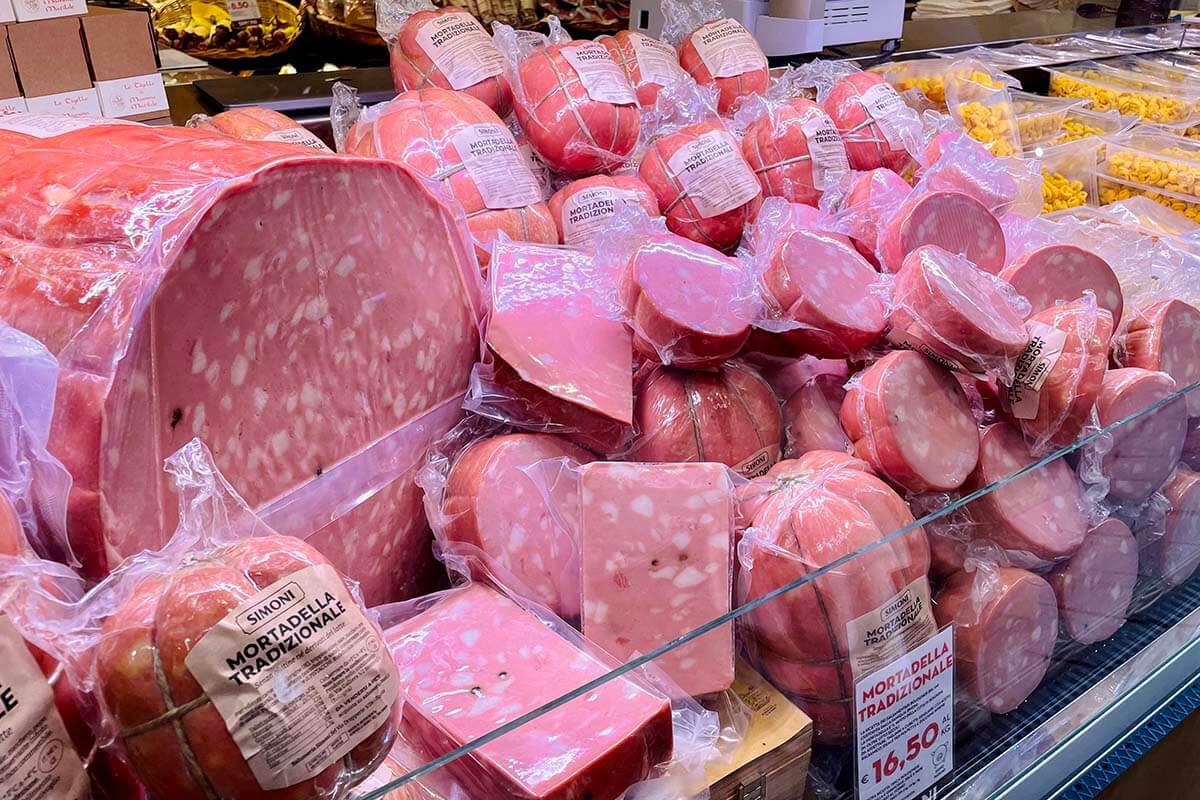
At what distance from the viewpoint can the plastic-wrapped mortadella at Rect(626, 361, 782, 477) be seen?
1.34 metres

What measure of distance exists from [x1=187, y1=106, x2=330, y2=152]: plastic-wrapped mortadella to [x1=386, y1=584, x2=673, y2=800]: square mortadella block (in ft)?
3.41

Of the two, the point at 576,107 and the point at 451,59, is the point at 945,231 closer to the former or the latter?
the point at 576,107

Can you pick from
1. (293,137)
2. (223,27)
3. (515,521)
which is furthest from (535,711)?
(223,27)

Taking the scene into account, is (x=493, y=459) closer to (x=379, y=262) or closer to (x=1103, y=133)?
(x=379, y=262)

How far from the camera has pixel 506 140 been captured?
5.68 feet

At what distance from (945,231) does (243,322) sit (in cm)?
119

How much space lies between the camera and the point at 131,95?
7.34 feet

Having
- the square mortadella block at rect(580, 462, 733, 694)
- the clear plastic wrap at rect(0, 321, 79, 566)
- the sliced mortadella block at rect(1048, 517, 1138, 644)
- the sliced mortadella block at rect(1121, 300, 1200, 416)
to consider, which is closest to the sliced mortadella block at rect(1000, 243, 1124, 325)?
the sliced mortadella block at rect(1121, 300, 1200, 416)

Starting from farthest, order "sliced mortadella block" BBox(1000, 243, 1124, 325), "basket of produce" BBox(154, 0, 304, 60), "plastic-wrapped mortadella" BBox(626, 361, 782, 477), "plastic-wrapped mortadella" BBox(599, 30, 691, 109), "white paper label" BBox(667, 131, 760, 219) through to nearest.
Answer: "basket of produce" BBox(154, 0, 304, 60), "plastic-wrapped mortadella" BBox(599, 30, 691, 109), "white paper label" BBox(667, 131, 760, 219), "sliced mortadella block" BBox(1000, 243, 1124, 325), "plastic-wrapped mortadella" BBox(626, 361, 782, 477)

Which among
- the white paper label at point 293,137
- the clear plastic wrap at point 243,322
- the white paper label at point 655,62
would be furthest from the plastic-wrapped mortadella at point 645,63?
the clear plastic wrap at point 243,322

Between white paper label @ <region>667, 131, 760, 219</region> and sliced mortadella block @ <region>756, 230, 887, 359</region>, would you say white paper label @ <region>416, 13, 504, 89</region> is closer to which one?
white paper label @ <region>667, 131, 760, 219</region>

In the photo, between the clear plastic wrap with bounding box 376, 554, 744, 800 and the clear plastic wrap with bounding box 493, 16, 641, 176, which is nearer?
the clear plastic wrap with bounding box 376, 554, 744, 800

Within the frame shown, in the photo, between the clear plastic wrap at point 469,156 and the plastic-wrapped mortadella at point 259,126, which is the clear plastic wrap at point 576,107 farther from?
the plastic-wrapped mortadella at point 259,126

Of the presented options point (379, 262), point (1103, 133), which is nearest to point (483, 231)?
point (379, 262)
